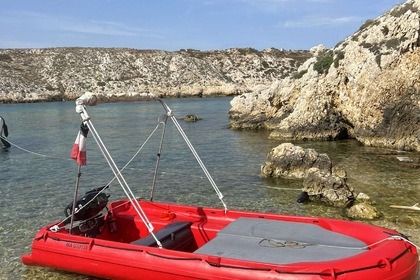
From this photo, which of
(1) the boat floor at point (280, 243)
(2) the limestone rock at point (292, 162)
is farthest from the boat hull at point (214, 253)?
(2) the limestone rock at point (292, 162)

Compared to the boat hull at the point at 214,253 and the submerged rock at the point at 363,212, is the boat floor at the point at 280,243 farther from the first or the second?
the submerged rock at the point at 363,212

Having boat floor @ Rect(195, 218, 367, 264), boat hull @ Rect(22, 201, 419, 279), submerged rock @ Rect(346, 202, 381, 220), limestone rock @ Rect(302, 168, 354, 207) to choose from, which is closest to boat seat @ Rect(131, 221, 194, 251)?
boat hull @ Rect(22, 201, 419, 279)

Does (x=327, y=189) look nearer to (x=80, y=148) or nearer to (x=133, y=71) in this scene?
(x=80, y=148)

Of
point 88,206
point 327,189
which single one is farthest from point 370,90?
point 88,206

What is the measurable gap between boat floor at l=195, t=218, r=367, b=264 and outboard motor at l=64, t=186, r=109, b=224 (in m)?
4.25

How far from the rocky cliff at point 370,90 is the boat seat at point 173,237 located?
20276 millimetres

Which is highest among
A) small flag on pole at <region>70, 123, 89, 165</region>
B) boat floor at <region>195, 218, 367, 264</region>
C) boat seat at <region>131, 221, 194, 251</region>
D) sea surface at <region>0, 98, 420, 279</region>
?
small flag on pole at <region>70, 123, 89, 165</region>

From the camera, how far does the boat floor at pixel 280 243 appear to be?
866 cm

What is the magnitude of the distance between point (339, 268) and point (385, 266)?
3.01 ft

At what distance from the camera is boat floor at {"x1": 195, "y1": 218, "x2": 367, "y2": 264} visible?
341 inches

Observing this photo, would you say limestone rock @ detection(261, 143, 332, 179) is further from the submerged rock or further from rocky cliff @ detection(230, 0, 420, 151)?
rocky cliff @ detection(230, 0, 420, 151)

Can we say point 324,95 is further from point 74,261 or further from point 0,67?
point 0,67

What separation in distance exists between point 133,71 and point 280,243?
392 feet

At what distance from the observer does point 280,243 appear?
30.7ft
